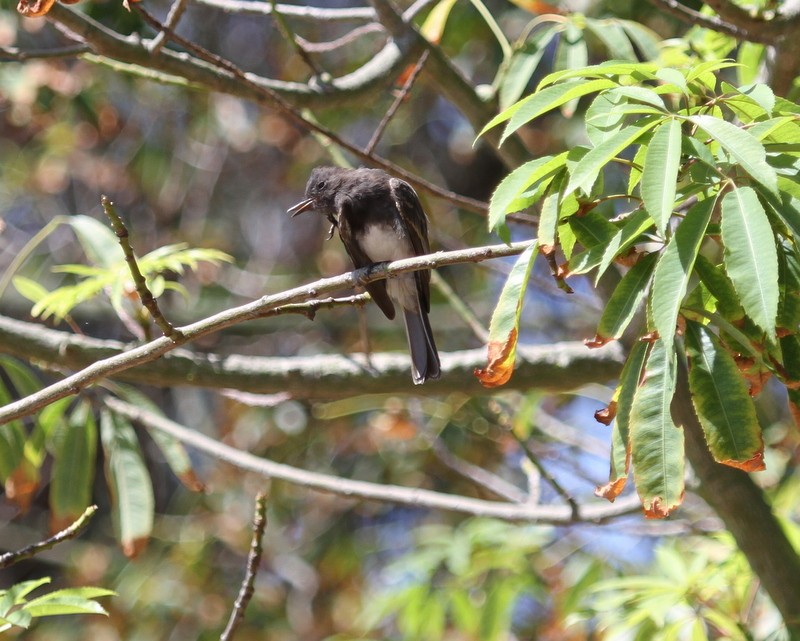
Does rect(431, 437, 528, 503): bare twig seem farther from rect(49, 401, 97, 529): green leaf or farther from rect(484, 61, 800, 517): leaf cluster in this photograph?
rect(484, 61, 800, 517): leaf cluster

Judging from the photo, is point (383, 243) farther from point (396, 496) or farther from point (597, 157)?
point (597, 157)

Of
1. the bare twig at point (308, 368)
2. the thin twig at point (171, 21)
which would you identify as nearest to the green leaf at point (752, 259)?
the bare twig at point (308, 368)

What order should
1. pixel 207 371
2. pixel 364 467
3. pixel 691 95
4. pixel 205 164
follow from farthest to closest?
pixel 205 164, pixel 364 467, pixel 207 371, pixel 691 95

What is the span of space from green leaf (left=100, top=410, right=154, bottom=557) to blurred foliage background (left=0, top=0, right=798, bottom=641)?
1848 mm

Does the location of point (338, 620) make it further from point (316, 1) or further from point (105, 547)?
point (316, 1)

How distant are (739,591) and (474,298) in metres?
3.50

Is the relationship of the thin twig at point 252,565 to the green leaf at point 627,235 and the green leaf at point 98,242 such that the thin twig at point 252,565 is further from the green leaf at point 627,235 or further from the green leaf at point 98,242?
the green leaf at point 98,242

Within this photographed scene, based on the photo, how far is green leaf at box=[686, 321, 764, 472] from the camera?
1616mm

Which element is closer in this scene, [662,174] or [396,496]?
[662,174]

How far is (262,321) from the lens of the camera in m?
6.53

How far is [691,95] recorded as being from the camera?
5.71ft

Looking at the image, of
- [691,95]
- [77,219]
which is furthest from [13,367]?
[691,95]

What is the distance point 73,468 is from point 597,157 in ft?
7.88

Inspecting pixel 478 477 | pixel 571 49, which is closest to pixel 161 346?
pixel 571 49
